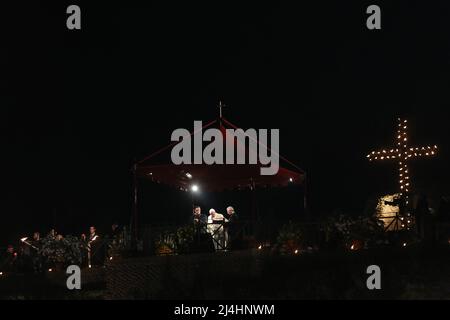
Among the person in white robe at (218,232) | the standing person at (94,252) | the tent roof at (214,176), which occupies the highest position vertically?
the tent roof at (214,176)

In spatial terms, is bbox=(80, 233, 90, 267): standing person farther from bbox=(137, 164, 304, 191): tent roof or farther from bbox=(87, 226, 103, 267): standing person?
bbox=(137, 164, 304, 191): tent roof

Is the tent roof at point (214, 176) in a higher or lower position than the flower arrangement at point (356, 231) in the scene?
higher

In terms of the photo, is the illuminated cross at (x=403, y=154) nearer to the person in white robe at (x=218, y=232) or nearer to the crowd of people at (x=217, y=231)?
the crowd of people at (x=217, y=231)

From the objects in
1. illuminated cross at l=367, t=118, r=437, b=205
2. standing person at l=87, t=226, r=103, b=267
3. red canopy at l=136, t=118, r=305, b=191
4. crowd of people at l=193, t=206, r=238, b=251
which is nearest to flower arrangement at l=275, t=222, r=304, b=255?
crowd of people at l=193, t=206, r=238, b=251

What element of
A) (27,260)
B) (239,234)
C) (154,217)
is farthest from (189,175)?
(154,217)

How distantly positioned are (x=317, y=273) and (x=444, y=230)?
11.4ft

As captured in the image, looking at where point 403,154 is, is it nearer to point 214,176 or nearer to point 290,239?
point 290,239

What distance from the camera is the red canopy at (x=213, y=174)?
19.2 metres

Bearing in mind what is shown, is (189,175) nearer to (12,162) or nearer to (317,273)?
(317,273)

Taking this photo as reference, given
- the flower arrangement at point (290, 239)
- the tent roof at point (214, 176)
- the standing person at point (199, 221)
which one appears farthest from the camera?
the tent roof at point (214, 176)

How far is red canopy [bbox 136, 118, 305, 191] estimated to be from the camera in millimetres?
19203

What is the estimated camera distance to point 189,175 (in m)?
20.3

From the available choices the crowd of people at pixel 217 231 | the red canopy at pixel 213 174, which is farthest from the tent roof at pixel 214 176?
the crowd of people at pixel 217 231

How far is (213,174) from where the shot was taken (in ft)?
68.1
